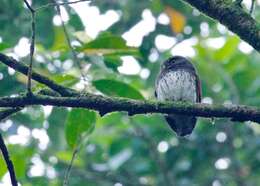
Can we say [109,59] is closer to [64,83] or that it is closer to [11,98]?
[64,83]

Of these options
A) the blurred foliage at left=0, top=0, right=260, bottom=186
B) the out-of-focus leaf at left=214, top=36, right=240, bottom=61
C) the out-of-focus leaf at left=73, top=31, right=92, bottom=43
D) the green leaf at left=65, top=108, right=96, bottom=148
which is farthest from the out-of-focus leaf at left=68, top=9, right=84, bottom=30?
the out-of-focus leaf at left=214, top=36, right=240, bottom=61

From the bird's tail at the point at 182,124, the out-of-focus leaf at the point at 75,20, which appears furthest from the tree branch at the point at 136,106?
the bird's tail at the point at 182,124

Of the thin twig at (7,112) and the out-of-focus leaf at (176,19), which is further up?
the out-of-focus leaf at (176,19)

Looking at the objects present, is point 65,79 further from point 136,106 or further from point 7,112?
point 136,106

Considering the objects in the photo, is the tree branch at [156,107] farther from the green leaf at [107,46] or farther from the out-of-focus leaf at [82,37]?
the out-of-focus leaf at [82,37]

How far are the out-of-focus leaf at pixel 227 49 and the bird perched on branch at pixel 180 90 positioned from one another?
1097 mm

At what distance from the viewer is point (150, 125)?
8.46m

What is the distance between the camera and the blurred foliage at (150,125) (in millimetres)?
6039

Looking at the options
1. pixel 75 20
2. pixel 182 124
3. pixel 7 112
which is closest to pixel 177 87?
pixel 182 124

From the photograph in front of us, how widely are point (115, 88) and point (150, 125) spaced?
14.5 ft

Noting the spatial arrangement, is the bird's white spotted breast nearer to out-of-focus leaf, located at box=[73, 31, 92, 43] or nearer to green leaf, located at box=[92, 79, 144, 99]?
out-of-focus leaf, located at box=[73, 31, 92, 43]

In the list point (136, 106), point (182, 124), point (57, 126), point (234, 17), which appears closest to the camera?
point (136, 106)

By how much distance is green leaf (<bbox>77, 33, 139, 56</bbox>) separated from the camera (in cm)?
411

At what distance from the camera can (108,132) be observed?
8648 millimetres
